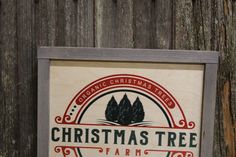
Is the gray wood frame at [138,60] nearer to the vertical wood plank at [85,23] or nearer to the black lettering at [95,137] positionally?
the vertical wood plank at [85,23]

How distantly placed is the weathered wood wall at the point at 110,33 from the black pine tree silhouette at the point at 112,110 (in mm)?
196

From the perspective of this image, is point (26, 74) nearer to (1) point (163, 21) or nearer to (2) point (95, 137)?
(2) point (95, 137)

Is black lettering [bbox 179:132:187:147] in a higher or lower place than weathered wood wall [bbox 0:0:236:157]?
lower

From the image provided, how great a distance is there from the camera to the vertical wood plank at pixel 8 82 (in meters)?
1.30

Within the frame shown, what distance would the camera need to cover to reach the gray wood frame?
1226 millimetres

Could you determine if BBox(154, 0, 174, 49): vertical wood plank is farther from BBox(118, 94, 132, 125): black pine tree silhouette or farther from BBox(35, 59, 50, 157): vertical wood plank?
BBox(35, 59, 50, 157): vertical wood plank

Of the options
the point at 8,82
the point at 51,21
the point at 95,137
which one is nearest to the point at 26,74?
the point at 8,82

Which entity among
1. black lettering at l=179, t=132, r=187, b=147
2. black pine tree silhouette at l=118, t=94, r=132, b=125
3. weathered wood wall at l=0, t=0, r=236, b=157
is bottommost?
black lettering at l=179, t=132, r=187, b=147

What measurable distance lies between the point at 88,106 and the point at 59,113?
0.34 feet

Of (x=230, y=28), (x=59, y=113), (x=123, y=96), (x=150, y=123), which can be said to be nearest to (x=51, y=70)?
(x=59, y=113)

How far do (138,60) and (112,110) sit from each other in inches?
7.5

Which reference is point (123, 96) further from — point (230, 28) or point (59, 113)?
point (230, 28)

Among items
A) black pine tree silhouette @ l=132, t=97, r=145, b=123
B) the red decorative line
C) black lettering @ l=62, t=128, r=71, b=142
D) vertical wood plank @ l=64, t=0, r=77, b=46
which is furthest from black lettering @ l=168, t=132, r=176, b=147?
vertical wood plank @ l=64, t=0, r=77, b=46

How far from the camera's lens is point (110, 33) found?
1.27 metres
